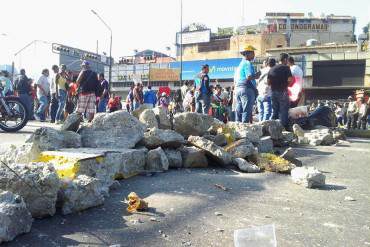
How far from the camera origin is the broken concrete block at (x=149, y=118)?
5794mm

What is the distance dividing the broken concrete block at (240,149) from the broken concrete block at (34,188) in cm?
252

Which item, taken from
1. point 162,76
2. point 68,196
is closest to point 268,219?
point 68,196

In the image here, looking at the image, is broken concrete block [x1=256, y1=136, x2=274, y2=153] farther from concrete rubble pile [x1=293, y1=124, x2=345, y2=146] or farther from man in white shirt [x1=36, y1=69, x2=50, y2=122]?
man in white shirt [x1=36, y1=69, x2=50, y2=122]

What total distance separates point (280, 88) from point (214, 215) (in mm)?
5263

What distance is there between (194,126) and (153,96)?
10975mm

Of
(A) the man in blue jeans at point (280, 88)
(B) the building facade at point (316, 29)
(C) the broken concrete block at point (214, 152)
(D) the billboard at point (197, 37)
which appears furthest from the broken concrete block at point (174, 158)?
(D) the billboard at point (197, 37)

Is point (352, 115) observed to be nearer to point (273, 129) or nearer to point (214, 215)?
point (273, 129)

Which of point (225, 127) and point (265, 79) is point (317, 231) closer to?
point (225, 127)

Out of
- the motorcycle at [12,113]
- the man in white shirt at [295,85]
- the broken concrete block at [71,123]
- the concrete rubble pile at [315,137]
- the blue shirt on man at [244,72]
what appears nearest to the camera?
the broken concrete block at [71,123]

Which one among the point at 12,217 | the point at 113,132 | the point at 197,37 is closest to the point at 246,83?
the point at 113,132

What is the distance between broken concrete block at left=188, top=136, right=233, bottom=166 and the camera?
4699mm

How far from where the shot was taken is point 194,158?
470cm

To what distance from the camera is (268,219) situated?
9.62ft

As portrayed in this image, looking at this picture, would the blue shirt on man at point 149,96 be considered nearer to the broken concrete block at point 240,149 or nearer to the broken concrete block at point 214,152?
the broken concrete block at point 240,149
